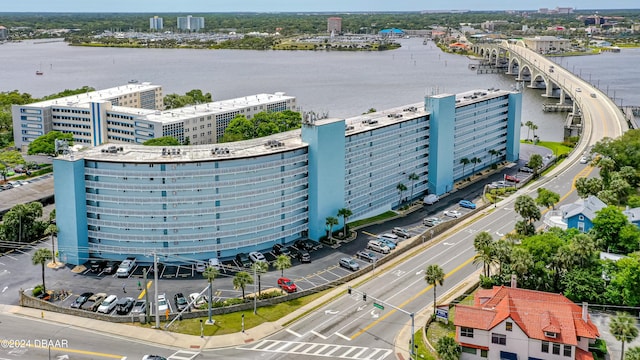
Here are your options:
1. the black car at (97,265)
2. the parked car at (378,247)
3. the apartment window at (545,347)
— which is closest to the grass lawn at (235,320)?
the black car at (97,265)

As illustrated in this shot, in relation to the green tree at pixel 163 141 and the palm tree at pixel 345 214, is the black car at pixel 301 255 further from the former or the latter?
the green tree at pixel 163 141

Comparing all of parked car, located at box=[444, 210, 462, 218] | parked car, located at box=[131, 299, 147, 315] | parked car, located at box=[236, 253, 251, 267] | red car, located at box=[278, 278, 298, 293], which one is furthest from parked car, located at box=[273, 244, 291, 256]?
parked car, located at box=[444, 210, 462, 218]

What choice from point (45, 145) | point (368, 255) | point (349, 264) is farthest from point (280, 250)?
point (45, 145)

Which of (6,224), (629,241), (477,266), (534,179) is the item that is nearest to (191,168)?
(6,224)

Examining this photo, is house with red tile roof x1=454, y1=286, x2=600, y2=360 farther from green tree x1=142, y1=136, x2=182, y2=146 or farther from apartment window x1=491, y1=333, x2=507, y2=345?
green tree x1=142, y1=136, x2=182, y2=146

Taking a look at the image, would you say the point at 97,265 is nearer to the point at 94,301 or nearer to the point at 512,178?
the point at 94,301

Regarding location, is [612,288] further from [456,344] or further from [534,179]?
[534,179]
